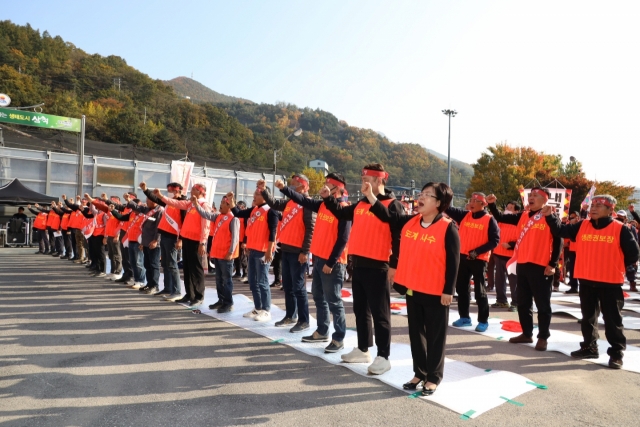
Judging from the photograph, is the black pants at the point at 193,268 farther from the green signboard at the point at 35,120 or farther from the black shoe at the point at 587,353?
the green signboard at the point at 35,120

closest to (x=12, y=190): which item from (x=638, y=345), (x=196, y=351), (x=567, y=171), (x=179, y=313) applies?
(x=179, y=313)

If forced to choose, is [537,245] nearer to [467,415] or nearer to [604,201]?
[604,201]

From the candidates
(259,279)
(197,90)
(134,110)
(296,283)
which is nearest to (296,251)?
(296,283)

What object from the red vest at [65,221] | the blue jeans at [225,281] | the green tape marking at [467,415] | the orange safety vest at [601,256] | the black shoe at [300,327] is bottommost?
the black shoe at [300,327]

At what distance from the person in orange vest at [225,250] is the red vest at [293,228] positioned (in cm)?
142

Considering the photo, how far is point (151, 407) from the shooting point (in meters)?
4.20

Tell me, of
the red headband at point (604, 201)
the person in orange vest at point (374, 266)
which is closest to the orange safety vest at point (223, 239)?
the person in orange vest at point (374, 266)

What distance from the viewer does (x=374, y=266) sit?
5.44 meters

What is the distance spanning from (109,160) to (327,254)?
26.5 m

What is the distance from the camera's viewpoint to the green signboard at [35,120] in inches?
983

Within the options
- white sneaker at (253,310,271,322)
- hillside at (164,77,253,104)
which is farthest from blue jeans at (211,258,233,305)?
hillside at (164,77,253,104)

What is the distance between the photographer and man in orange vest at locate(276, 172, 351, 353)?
6082 millimetres

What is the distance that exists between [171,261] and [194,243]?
96cm

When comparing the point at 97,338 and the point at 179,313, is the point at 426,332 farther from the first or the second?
the point at 179,313
